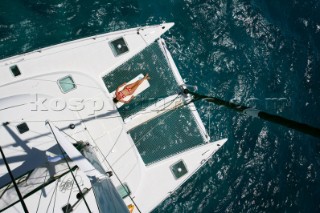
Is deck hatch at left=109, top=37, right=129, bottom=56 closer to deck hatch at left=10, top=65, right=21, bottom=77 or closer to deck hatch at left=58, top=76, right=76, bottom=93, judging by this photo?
deck hatch at left=58, top=76, right=76, bottom=93

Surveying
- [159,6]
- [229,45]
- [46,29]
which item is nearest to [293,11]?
[229,45]

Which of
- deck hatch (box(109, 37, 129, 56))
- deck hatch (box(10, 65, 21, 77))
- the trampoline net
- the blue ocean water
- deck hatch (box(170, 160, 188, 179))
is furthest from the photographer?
the blue ocean water

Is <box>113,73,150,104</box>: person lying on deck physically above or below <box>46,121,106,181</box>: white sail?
above

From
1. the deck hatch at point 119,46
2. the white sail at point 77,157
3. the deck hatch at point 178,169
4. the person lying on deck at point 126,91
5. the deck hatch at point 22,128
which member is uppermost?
the deck hatch at point 119,46

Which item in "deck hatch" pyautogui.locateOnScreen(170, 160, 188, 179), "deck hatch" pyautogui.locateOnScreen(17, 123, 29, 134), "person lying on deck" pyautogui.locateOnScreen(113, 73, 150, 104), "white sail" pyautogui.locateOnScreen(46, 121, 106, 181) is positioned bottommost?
"deck hatch" pyautogui.locateOnScreen(170, 160, 188, 179)

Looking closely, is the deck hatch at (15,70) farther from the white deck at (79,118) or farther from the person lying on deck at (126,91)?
the person lying on deck at (126,91)

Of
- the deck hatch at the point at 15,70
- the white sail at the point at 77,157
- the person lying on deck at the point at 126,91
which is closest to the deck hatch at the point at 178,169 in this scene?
the person lying on deck at the point at 126,91

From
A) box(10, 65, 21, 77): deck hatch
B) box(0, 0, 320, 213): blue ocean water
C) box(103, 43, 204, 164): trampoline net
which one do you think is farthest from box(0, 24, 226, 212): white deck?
box(0, 0, 320, 213): blue ocean water

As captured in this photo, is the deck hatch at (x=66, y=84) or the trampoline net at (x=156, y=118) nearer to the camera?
the deck hatch at (x=66, y=84)
